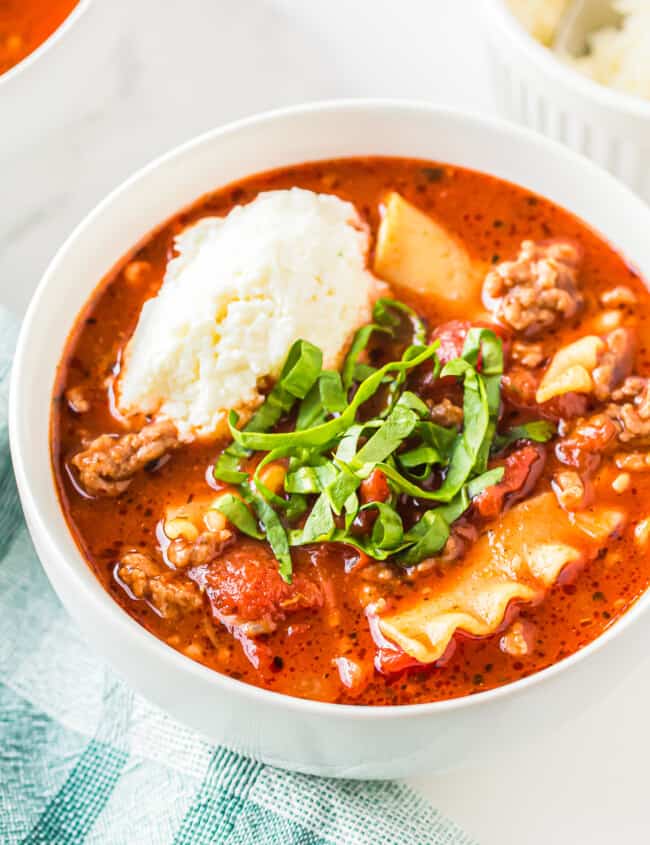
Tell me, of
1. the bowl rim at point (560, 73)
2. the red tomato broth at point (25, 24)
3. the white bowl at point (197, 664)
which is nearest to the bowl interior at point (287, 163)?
the white bowl at point (197, 664)

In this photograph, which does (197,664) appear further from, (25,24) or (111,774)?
(25,24)

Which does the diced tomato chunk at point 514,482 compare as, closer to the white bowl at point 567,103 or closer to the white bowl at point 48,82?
the white bowl at point 567,103

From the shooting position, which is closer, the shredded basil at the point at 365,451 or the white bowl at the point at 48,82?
the shredded basil at the point at 365,451

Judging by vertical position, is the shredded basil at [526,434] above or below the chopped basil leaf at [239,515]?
above

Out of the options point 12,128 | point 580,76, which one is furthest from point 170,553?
point 580,76

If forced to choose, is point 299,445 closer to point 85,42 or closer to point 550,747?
point 550,747

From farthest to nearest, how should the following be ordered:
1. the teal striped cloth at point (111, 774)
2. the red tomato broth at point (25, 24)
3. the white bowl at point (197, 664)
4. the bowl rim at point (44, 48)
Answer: the red tomato broth at point (25, 24) < the bowl rim at point (44, 48) < the teal striped cloth at point (111, 774) < the white bowl at point (197, 664)

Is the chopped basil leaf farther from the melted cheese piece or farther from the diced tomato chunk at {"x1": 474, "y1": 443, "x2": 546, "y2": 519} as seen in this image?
the diced tomato chunk at {"x1": 474, "y1": 443, "x2": 546, "y2": 519}

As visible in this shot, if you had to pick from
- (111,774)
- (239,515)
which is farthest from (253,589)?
(111,774)
